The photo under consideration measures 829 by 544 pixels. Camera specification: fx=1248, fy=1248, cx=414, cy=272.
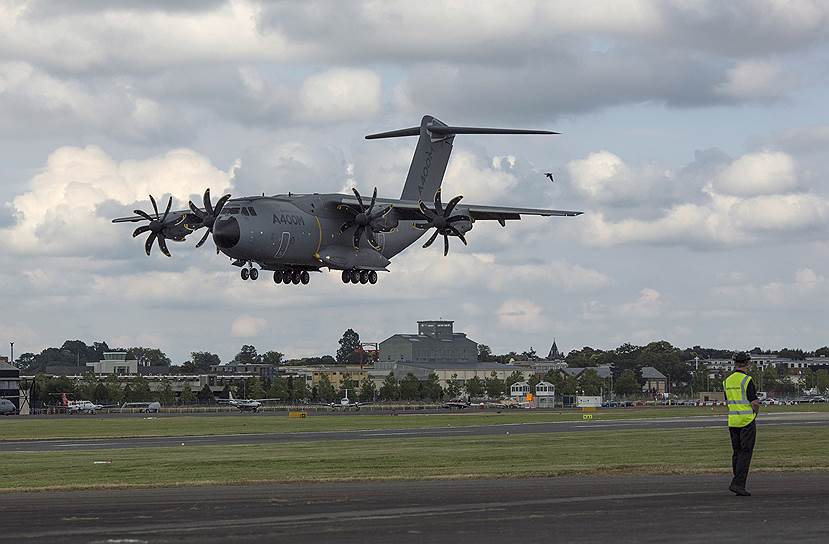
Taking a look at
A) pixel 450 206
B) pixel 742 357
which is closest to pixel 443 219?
pixel 450 206

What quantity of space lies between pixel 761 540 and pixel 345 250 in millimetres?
47539

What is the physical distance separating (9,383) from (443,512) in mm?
157786

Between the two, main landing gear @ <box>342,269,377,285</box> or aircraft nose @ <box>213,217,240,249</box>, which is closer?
aircraft nose @ <box>213,217,240,249</box>

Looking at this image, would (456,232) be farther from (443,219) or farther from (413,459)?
(413,459)

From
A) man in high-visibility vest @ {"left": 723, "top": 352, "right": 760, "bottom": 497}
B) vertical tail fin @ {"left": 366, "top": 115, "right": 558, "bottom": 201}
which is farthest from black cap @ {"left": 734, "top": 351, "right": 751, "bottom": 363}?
vertical tail fin @ {"left": 366, "top": 115, "right": 558, "bottom": 201}

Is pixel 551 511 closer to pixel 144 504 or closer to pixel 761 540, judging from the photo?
pixel 761 540

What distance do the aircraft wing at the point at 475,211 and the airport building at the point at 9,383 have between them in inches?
4476

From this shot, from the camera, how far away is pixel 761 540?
15.0 m

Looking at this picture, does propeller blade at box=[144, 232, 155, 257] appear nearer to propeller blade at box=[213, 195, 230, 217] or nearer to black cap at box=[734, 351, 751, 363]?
propeller blade at box=[213, 195, 230, 217]

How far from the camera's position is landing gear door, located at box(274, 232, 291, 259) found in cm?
5747

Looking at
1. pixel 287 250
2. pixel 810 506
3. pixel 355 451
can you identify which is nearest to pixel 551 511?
pixel 810 506

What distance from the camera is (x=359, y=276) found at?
63094mm

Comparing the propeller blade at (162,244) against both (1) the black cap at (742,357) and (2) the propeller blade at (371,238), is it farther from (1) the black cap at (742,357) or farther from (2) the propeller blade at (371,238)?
(1) the black cap at (742,357)

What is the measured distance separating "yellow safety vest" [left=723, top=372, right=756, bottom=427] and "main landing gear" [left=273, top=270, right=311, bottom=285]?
138 feet
